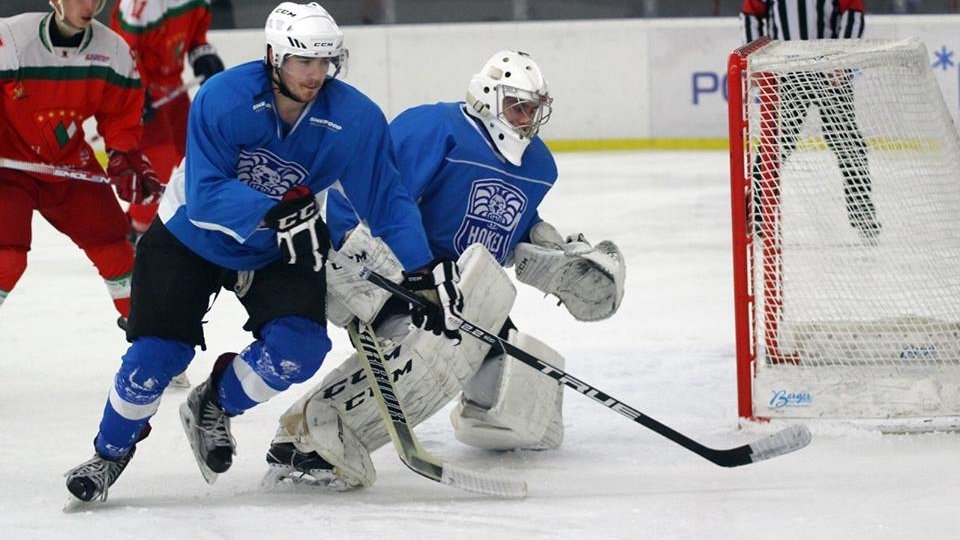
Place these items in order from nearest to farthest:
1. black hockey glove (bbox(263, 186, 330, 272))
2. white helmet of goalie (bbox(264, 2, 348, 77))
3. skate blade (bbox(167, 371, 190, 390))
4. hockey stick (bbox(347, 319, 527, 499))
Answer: black hockey glove (bbox(263, 186, 330, 272)) → white helmet of goalie (bbox(264, 2, 348, 77)) → hockey stick (bbox(347, 319, 527, 499)) → skate blade (bbox(167, 371, 190, 390))

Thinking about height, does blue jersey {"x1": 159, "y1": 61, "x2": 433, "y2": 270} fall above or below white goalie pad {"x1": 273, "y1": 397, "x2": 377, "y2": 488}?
above

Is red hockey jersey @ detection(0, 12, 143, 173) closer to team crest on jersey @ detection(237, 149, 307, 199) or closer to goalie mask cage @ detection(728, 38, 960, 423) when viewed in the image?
team crest on jersey @ detection(237, 149, 307, 199)

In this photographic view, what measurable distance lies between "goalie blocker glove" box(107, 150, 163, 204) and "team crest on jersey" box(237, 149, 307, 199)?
983 millimetres

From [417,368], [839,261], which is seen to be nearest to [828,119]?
[839,261]

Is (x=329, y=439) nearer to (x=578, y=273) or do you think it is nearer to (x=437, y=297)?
(x=437, y=297)

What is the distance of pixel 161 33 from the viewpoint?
5.85 metres

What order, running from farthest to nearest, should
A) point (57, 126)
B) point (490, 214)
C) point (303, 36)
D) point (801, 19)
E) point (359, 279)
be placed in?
point (801, 19) → point (57, 126) → point (490, 214) → point (359, 279) → point (303, 36)

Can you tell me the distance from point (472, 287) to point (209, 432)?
55cm

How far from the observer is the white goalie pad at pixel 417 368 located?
9.70 feet

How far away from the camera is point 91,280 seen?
Result: 17.9ft

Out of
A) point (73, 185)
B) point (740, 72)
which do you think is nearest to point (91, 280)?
point (73, 185)

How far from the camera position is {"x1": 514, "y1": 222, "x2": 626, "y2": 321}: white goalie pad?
3.24m

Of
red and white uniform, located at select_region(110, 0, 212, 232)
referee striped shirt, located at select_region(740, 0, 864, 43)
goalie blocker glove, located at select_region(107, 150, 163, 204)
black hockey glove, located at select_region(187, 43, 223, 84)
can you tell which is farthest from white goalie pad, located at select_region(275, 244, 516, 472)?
black hockey glove, located at select_region(187, 43, 223, 84)

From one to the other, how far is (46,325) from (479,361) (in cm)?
205
